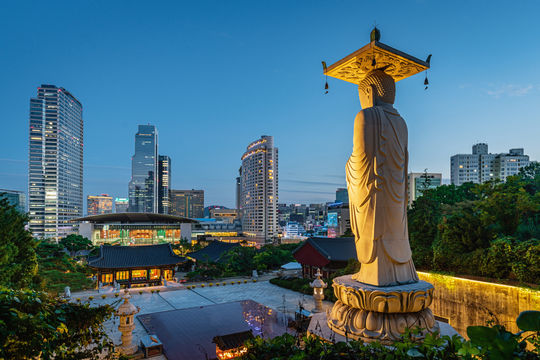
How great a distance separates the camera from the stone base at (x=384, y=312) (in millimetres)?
6070

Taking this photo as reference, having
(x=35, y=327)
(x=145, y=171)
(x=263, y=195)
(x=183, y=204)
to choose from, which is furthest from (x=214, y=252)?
(x=183, y=204)

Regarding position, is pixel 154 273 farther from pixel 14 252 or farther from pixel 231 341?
pixel 231 341

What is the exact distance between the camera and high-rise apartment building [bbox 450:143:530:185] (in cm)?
6963

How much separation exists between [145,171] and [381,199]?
571ft

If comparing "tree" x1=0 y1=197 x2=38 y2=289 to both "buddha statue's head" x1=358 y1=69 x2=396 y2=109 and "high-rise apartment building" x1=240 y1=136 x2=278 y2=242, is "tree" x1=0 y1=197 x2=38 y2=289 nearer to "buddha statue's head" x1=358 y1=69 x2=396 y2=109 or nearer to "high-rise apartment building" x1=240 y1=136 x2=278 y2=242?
"buddha statue's head" x1=358 y1=69 x2=396 y2=109

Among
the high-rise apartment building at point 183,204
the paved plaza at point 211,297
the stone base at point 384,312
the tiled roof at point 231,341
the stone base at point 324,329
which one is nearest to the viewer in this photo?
the stone base at point 384,312

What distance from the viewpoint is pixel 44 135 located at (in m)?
81.5

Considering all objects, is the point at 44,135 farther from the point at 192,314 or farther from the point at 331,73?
the point at 331,73

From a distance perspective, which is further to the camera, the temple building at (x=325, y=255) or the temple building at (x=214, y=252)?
the temple building at (x=214, y=252)

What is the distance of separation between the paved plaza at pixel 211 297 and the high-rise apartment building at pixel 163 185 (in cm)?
15325

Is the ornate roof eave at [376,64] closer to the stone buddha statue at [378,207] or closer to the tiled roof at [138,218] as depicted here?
the stone buddha statue at [378,207]

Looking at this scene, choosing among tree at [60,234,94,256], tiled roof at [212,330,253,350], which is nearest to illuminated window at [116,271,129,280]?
tree at [60,234,94,256]

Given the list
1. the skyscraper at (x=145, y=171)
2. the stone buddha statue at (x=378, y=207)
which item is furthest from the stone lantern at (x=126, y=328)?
the skyscraper at (x=145, y=171)

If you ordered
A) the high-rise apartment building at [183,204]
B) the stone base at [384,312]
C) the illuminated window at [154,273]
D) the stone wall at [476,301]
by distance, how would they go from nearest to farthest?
the stone base at [384,312], the stone wall at [476,301], the illuminated window at [154,273], the high-rise apartment building at [183,204]
